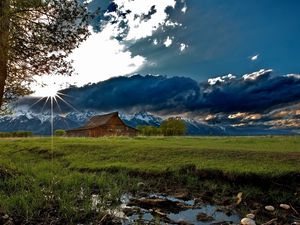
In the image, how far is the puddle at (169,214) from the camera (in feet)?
30.2

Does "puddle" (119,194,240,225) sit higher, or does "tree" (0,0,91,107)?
"tree" (0,0,91,107)

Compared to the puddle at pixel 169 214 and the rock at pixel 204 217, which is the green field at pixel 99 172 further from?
the rock at pixel 204 217

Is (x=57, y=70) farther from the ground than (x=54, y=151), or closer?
farther from the ground

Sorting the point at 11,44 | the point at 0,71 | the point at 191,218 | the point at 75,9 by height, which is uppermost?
the point at 75,9

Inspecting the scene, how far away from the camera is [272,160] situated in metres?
17.2

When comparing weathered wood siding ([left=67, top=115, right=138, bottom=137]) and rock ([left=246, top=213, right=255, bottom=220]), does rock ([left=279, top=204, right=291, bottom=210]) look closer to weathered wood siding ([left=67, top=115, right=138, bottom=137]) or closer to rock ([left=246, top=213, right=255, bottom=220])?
rock ([left=246, top=213, right=255, bottom=220])

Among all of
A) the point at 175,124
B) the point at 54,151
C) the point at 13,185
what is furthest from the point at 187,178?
the point at 175,124

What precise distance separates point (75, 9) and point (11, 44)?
341 cm

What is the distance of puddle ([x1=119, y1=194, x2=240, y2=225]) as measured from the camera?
9.20 m

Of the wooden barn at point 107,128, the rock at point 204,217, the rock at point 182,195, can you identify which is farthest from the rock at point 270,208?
the wooden barn at point 107,128

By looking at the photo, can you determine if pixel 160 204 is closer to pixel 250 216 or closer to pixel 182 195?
pixel 182 195

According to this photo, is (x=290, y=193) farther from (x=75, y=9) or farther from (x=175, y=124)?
(x=175, y=124)

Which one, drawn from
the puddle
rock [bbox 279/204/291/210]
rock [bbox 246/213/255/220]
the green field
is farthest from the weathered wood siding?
rock [bbox 246/213/255/220]

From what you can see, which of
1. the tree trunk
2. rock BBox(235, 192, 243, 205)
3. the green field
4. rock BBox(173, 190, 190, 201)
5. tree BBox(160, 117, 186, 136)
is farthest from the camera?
tree BBox(160, 117, 186, 136)
